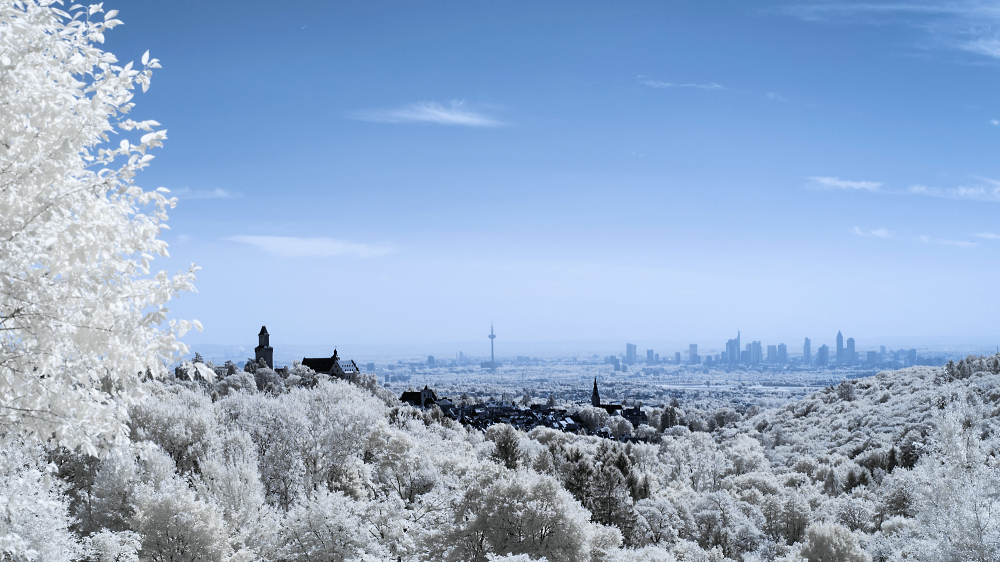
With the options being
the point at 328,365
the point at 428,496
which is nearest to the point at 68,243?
the point at 428,496

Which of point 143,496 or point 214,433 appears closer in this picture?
point 143,496

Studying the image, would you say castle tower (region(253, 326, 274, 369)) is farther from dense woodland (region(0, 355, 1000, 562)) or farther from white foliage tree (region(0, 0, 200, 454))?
white foliage tree (region(0, 0, 200, 454))

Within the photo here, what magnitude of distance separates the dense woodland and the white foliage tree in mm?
746

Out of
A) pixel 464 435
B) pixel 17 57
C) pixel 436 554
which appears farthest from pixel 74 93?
pixel 464 435

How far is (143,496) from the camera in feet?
80.4

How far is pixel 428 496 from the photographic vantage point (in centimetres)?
2850

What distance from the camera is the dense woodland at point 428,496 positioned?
22719 millimetres

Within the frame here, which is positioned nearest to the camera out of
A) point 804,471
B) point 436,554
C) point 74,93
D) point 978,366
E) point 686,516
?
point 74,93

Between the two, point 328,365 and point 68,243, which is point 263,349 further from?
point 68,243

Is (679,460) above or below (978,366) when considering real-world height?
below

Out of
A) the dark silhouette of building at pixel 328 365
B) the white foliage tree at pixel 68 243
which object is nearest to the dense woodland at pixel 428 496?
the white foliage tree at pixel 68 243

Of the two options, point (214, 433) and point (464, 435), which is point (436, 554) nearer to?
point (214, 433)

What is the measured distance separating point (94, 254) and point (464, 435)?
67.6m

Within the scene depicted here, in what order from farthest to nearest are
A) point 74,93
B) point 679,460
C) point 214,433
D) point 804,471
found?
point 679,460
point 804,471
point 214,433
point 74,93
